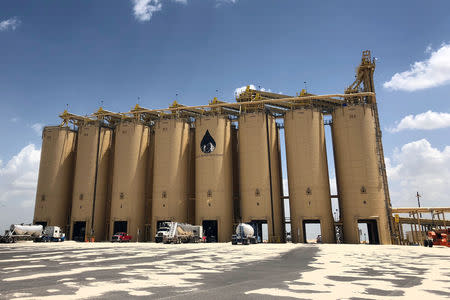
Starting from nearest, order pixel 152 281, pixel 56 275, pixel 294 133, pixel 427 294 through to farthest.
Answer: pixel 427 294
pixel 152 281
pixel 56 275
pixel 294 133

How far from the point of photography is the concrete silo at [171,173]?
5100 centimetres

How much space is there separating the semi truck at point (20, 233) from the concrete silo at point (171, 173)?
18610mm

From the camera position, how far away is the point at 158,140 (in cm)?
5453

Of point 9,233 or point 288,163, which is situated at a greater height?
point 288,163

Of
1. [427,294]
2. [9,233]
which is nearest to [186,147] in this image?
[9,233]

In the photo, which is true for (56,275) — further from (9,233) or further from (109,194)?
(109,194)

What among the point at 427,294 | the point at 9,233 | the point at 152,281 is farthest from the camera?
the point at 9,233

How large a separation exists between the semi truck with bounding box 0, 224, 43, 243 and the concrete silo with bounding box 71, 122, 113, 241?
19.4ft

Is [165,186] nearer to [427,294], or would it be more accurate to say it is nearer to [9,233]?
[9,233]

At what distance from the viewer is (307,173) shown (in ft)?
155

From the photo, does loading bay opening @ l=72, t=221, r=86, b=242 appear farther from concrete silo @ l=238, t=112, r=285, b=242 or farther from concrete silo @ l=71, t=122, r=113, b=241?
concrete silo @ l=238, t=112, r=285, b=242

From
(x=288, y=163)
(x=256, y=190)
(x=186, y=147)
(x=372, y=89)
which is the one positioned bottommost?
(x=256, y=190)

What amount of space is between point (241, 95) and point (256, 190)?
1969 cm

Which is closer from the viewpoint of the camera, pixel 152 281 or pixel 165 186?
pixel 152 281
